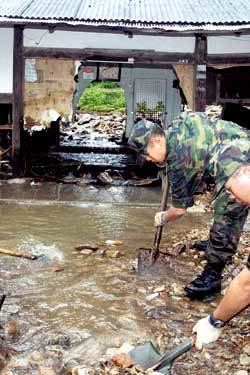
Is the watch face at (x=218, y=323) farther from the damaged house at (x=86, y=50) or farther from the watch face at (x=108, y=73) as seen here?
the watch face at (x=108, y=73)

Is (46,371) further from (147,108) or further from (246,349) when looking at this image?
(147,108)

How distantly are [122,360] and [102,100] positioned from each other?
2371 centimetres

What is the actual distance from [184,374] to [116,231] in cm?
338

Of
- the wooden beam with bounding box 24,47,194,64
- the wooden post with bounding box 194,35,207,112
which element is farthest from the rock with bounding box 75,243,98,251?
the wooden beam with bounding box 24,47,194,64

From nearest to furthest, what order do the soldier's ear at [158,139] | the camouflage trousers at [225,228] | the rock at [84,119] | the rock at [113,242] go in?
the soldier's ear at [158,139]
the camouflage trousers at [225,228]
the rock at [113,242]
the rock at [84,119]

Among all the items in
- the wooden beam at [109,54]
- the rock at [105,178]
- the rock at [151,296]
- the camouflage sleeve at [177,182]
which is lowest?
the rock at [151,296]

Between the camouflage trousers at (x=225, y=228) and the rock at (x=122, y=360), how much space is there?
1580 millimetres

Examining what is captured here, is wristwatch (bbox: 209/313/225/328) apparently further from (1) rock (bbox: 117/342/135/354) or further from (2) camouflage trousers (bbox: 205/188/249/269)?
(2) camouflage trousers (bbox: 205/188/249/269)

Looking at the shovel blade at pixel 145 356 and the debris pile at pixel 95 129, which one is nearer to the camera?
the shovel blade at pixel 145 356

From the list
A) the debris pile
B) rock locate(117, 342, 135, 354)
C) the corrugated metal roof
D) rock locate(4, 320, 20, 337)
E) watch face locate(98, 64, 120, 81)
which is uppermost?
the corrugated metal roof

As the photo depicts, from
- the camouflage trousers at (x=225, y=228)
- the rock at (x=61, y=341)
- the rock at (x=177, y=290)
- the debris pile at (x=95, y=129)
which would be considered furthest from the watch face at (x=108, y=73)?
the rock at (x=61, y=341)

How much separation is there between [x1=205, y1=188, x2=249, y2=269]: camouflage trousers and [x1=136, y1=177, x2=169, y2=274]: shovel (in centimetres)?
75

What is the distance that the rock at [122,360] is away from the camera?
3.25m

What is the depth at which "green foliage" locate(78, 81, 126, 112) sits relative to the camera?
2547cm
